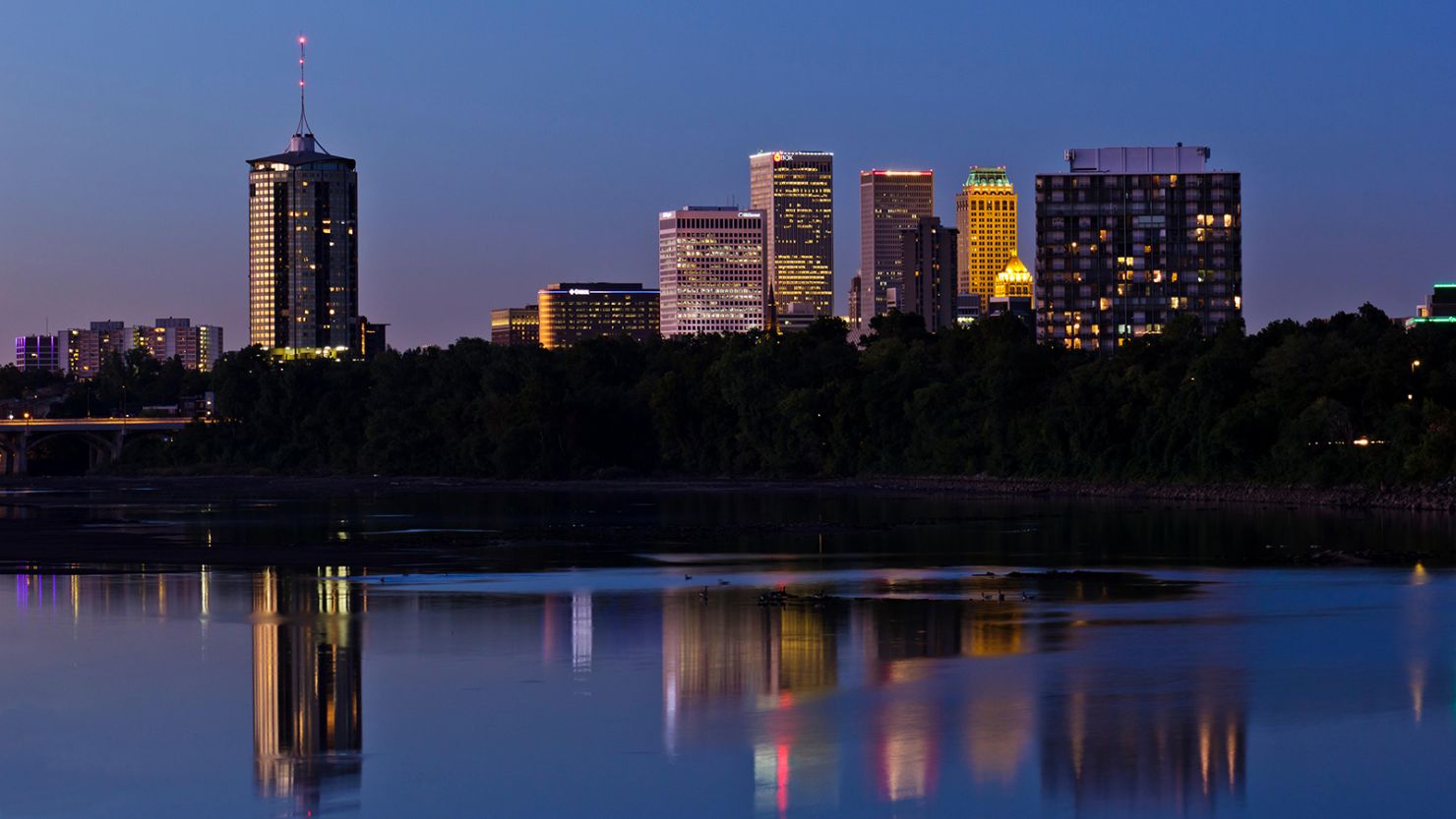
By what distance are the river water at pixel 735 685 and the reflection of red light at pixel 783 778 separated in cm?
10

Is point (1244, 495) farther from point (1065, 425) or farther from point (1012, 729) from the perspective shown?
point (1012, 729)

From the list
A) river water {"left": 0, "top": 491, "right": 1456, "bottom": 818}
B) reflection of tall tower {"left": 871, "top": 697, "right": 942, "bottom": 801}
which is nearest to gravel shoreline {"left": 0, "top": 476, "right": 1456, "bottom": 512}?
river water {"left": 0, "top": 491, "right": 1456, "bottom": 818}

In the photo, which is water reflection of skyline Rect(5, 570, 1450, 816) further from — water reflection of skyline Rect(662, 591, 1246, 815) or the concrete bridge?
the concrete bridge

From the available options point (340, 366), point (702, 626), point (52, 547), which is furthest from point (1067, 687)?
point (340, 366)

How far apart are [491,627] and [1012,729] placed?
48.4 feet

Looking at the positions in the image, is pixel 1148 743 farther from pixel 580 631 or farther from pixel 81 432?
pixel 81 432

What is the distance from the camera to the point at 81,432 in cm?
17800

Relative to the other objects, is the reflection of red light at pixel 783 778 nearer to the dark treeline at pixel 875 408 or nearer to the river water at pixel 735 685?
the river water at pixel 735 685

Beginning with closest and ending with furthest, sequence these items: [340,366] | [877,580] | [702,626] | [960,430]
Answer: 1. [702,626]
2. [877,580]
3. [960,430]
4. [340,366]

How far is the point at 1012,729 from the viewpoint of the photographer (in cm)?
2694

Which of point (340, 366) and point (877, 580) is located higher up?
point (340, 366)

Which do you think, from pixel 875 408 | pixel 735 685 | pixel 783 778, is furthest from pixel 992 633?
pixel 875 408

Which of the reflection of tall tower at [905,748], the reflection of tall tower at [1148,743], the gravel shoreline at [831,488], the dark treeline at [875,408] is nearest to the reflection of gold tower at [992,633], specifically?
the reflection of tall tower at [1148,743]

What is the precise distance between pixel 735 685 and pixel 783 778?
7011 mm
